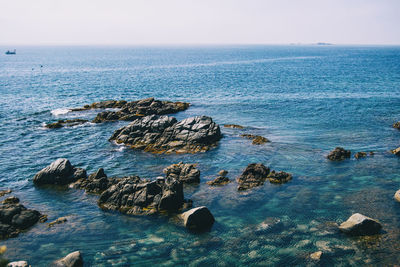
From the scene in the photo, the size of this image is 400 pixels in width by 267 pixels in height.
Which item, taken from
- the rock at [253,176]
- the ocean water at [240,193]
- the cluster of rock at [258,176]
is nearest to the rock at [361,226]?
the ocean water at [240,193]

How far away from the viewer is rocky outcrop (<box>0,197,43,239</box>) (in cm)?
2894

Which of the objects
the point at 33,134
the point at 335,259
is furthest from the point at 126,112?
the point at 335,259

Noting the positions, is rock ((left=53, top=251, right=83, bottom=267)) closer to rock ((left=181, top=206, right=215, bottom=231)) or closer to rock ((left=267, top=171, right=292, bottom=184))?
rock ((left=181, top=206, right=215, bottom=231))

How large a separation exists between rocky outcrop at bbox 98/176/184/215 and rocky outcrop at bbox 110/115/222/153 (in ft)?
49.4

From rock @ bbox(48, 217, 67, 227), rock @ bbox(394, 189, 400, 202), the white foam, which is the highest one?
the white foam

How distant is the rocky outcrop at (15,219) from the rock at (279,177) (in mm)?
25695

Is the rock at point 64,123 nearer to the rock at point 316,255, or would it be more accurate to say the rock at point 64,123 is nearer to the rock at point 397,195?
the rock at point 316,255

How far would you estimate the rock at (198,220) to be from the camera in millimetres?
28844

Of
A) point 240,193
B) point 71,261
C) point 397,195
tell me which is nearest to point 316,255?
point 240,193

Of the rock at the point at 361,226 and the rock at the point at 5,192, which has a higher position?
the rock at the point at 361,226

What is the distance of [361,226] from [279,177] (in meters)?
12.5

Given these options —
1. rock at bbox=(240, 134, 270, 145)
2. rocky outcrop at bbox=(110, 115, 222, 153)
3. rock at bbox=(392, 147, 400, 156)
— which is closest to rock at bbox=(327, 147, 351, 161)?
rock at bbox=(392, 147, 400, 156)

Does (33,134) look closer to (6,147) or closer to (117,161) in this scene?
(6,147)

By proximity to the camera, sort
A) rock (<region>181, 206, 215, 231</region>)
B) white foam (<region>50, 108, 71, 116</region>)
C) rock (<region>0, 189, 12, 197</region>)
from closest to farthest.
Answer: rock (<region>181, 206, 215, 231</region>) → rock (<region>0, 189, 12, 197</region>) → white foam (<region>50, 108, 71, 116</region>)
